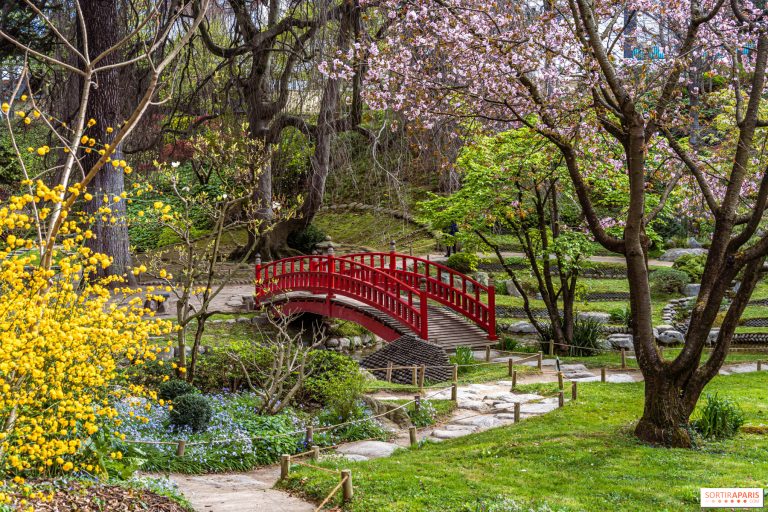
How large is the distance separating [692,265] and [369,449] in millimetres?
17887

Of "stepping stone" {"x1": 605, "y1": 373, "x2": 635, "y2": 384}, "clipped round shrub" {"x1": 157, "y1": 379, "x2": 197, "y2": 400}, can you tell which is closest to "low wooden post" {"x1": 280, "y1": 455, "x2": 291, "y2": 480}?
"clipped round shrub" {"x1": 157, "y1": 379, "x2": 197, "y2": 400}

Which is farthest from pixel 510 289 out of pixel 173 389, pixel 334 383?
pixel 173 389

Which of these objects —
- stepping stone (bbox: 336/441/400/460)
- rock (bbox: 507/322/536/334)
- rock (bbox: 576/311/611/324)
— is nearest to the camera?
stepping stone (bbox: 336/441/400/460)

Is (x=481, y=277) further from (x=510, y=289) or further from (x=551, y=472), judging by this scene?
(x=551, y=472)

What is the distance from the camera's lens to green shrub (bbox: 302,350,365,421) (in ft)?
35.7

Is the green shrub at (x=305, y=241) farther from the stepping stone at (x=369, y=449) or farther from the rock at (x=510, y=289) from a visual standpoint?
the stepping stone at (x=369, y=449)

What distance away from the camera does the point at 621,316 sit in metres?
19.9

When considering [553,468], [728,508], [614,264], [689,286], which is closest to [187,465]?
[553,468]

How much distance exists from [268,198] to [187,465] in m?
13.4

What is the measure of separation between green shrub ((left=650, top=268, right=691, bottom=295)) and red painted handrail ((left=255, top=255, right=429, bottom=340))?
806 cm

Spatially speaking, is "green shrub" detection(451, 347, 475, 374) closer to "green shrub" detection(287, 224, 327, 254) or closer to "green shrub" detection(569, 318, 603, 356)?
"green shrub" detection(569, 318, 603, 356)

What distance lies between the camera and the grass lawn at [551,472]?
22.0 feet

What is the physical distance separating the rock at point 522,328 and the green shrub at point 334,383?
7247 mm

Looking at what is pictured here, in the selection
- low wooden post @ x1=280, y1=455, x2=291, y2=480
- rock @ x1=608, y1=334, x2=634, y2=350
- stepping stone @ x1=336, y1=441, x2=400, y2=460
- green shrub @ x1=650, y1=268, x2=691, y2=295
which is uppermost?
green shrub @ x1=650, y1=268, x2=691, y2=295
